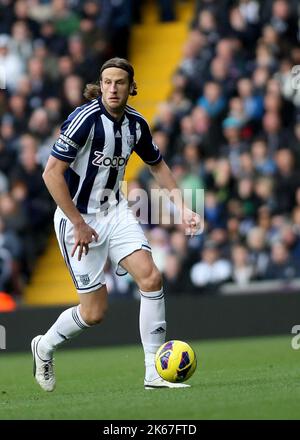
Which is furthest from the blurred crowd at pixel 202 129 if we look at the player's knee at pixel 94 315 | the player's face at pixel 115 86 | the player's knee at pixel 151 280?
the player's face at pixel 115 86

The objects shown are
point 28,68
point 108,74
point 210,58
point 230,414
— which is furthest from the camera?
point 28,68

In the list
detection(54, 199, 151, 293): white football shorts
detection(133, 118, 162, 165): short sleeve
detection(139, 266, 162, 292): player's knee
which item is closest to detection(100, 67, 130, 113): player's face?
detection(133, 118, 162, 165): short sleeve

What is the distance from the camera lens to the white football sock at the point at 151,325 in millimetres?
9000

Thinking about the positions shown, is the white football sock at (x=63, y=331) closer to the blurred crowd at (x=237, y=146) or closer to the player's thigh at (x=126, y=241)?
the player's thigh at (x=126, y=241)

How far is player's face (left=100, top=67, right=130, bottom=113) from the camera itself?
898cm

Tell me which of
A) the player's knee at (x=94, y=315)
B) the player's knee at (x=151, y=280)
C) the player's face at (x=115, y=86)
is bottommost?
the player's knee at (x=94, y=315)

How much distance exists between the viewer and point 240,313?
15.4m

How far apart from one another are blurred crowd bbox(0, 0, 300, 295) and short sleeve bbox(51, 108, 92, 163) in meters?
6.69

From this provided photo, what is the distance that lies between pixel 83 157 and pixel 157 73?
11854 mm

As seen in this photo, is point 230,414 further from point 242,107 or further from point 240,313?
point 242,107

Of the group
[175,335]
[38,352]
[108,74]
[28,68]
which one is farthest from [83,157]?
[28,68]

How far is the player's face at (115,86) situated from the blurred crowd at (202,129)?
662 cm

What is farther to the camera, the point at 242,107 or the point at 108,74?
the point at 242,107

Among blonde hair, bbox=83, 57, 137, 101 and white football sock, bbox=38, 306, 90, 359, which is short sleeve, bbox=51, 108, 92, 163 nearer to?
blonde hair, bbox=83, 57, 137, 101
